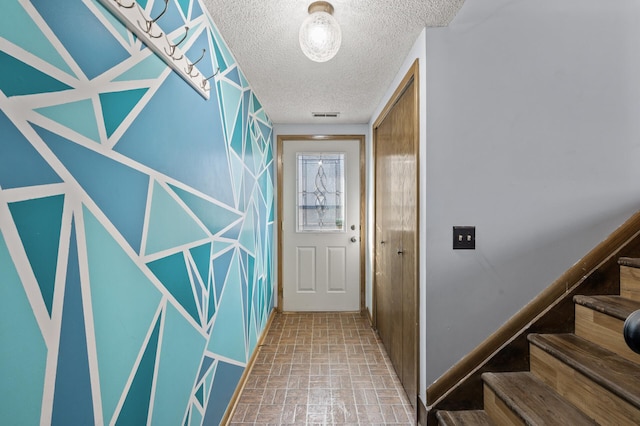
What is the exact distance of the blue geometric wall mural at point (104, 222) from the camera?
61cm

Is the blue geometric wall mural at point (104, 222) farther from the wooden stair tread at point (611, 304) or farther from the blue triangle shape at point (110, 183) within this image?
the wooden stair tread at point (611, 304)

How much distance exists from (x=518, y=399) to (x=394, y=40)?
1.94 meters

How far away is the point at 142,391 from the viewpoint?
102cm

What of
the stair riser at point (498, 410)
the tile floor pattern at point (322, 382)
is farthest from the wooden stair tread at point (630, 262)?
the tile floor pattern at point (322, 382)

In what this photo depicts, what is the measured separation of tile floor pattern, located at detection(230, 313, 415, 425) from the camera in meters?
1.99

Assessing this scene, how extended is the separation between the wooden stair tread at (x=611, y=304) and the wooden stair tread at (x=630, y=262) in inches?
6.2

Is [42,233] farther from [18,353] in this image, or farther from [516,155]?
[516,155]

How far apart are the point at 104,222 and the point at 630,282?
2.11 metres

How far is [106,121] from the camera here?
0.85m

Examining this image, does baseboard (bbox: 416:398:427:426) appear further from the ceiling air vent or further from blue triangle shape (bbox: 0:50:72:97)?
the ceiling air vent

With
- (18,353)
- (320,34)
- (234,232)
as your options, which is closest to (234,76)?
(320,34)

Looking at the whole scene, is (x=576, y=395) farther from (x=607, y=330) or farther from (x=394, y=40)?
(x=394, y=40)

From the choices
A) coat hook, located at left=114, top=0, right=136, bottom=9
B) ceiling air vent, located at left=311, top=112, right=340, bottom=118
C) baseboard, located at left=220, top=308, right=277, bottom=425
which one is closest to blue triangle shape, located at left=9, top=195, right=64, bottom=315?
coat hook, located at left=114, top=0, right=136, bottom=9

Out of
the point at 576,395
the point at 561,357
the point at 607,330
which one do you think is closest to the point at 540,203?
the point at 607,330
